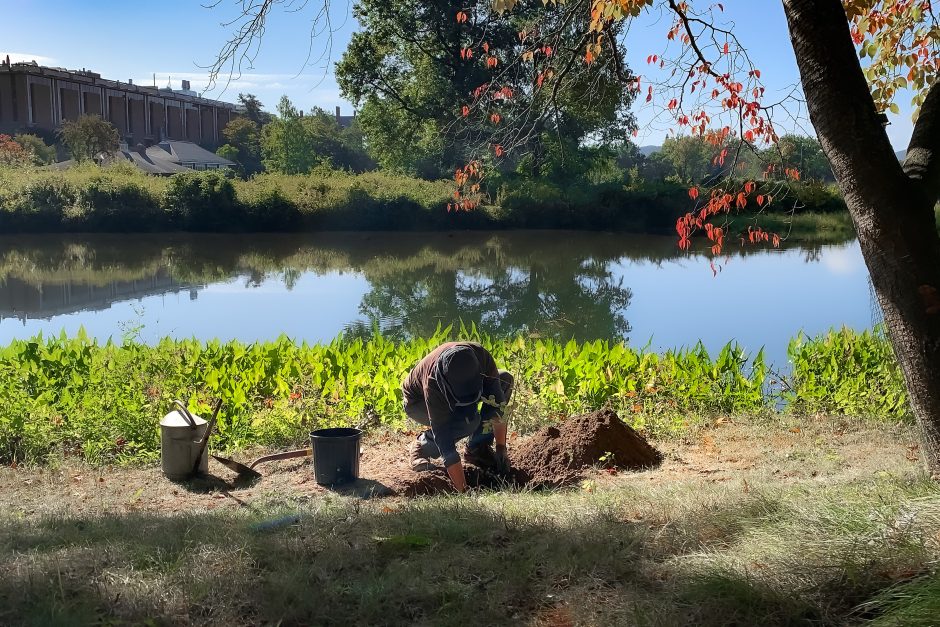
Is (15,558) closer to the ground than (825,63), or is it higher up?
closer to the ground

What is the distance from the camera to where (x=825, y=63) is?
4297mm

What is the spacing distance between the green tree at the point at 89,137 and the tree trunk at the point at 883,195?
2130 inches

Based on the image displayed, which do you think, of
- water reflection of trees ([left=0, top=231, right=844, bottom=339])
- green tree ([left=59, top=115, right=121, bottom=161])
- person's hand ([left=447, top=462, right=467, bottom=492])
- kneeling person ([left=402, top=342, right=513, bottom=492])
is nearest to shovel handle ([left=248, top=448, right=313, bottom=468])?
kneeling person ([left=402, top=342, right=513, bottom=492])

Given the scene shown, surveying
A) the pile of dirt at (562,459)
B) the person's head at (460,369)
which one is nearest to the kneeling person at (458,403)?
the person's head at (460,369)

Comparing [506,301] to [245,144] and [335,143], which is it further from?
[245,144]

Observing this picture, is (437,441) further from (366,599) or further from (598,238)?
(598,238)

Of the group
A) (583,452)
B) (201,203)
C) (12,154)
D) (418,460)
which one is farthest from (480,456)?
(12,154)

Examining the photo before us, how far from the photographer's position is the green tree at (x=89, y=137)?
5203 cm

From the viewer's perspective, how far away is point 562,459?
6.29 metres

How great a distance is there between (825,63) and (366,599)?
3425 mm

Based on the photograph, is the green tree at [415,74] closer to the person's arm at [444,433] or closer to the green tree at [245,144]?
the person's arm at [444,433]

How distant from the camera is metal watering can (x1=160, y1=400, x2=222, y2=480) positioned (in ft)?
21.0

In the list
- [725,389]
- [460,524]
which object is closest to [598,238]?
[725,389]

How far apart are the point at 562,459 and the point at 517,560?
9.14 ft
